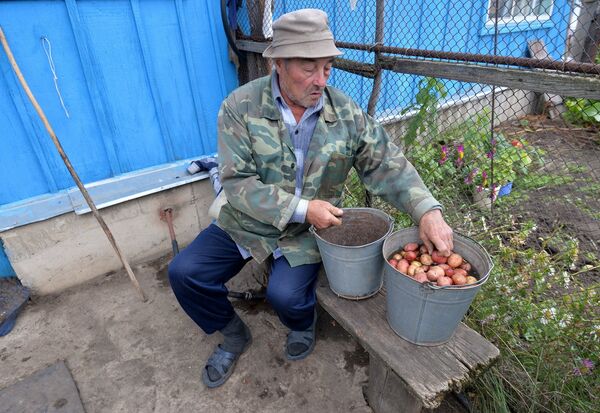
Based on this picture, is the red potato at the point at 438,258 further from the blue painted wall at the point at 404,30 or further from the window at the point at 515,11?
the window at the point at 515,11

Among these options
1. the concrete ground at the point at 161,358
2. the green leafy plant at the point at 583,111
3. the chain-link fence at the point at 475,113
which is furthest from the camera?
the green leafy plant at the point at 583,111

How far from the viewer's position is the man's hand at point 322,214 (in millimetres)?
1664

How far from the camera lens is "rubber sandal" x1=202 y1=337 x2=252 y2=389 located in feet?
7.03

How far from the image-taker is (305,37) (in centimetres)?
166

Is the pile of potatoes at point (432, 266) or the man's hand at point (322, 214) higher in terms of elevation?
the man's hand at point (322, 214)

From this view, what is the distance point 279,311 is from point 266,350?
1.53 feet

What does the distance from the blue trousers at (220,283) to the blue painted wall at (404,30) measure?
2.51 m

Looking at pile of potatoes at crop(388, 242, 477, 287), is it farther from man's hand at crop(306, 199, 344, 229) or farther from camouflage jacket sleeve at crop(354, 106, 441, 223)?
man's hand at crop(306, 199, 344, 229)

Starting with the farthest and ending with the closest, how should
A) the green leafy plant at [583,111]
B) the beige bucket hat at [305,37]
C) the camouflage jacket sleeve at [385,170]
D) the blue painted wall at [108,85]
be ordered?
1. the green leafy plant at [583,111]
2. the blue painted wall at [108,85]
3. the camouflage jacket sleeve at [385,170]
4. the beige bucket hat at [305,37]

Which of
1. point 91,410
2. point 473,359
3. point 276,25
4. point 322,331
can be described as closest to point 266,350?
point 322,331

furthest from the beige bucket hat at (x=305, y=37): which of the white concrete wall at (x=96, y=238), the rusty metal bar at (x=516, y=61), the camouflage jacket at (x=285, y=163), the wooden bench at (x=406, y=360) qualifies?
the white concrete wall at (x=96, y=238)

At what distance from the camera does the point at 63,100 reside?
2555mm

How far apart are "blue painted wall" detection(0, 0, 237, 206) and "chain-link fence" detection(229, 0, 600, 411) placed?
441 mm

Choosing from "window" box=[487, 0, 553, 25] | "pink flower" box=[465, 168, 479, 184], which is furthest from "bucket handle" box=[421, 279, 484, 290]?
"window" box=[487, 0, 553, 25]
